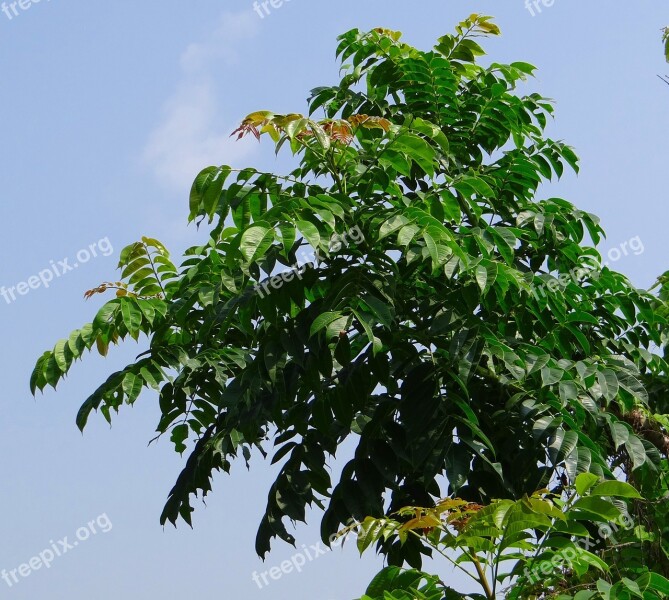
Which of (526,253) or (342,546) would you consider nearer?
(342,546)

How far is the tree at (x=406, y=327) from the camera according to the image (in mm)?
4301

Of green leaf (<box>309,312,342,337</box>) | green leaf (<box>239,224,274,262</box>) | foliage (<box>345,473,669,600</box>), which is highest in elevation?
green leaf (<box>239,224,274,262</box>)

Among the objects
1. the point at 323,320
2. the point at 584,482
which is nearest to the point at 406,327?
the point at 323,320

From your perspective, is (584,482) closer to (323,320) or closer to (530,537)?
(530,537)

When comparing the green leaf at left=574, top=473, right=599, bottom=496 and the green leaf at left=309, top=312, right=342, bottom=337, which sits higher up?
the green leaf at left=309, top=312, right=342, bottom=337

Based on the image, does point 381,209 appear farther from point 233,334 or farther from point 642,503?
point 642,503

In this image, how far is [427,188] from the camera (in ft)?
18.8

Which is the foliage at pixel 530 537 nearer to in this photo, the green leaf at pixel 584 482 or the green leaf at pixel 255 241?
the green leaf at pixel 584 482

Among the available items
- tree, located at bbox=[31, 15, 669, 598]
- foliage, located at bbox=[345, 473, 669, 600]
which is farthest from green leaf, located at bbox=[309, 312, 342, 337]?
foliage, located at bbox=[345, 473, 669, 600]

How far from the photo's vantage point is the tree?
14.1 ft

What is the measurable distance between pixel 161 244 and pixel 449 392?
2.37 m

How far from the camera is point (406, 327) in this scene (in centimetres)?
489

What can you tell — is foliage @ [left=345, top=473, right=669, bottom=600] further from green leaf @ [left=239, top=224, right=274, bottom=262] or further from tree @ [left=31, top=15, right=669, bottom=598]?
green leaf @ [left=239, top=224, right=274, bottom=262]

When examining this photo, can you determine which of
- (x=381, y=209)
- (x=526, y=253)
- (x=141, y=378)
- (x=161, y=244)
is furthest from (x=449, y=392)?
(x=161, y=244)
